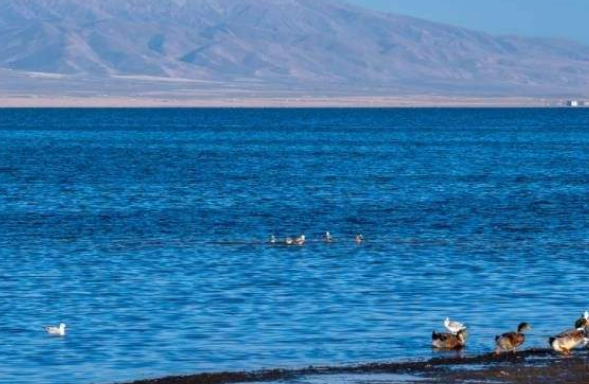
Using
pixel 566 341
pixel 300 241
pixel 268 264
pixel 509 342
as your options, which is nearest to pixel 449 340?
pixel 509 342

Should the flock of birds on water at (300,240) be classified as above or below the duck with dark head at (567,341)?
above

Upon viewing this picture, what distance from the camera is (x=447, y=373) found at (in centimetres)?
1877

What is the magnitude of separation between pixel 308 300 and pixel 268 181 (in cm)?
3646

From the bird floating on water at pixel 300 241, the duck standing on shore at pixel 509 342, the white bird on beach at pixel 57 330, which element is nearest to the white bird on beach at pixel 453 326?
the duck standing on shore at pixel 509 342

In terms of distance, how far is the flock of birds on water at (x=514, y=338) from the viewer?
65.7 feet

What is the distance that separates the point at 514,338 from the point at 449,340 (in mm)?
1036

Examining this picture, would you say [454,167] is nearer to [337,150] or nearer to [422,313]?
[337,150]

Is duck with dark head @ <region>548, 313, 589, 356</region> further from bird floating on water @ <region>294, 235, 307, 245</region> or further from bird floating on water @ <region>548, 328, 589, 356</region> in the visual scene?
bird floating on water @ <region>294, 235, 307, 245</region>

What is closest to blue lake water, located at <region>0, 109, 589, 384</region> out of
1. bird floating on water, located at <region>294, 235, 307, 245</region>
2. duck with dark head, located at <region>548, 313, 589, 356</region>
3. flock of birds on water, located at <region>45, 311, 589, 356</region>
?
flock of birds on water, located at <region>45, 311, 589, 356</region>

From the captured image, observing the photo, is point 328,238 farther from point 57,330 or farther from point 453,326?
point 453,326

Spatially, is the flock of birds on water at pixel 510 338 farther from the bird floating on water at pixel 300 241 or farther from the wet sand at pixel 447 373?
the bird floating on water at pixel 300 241

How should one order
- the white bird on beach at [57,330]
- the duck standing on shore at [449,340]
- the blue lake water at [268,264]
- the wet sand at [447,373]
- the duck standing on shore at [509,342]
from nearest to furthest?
the wet sand at [447,373] < the duck standing on shore at [509,342] < the duck standing on shore at [449,340] < the blue lake water at [268,264] < the white bird on beach at [57,330]

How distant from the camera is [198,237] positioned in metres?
37.3

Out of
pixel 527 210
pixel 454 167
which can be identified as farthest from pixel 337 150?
pixel 527 210
